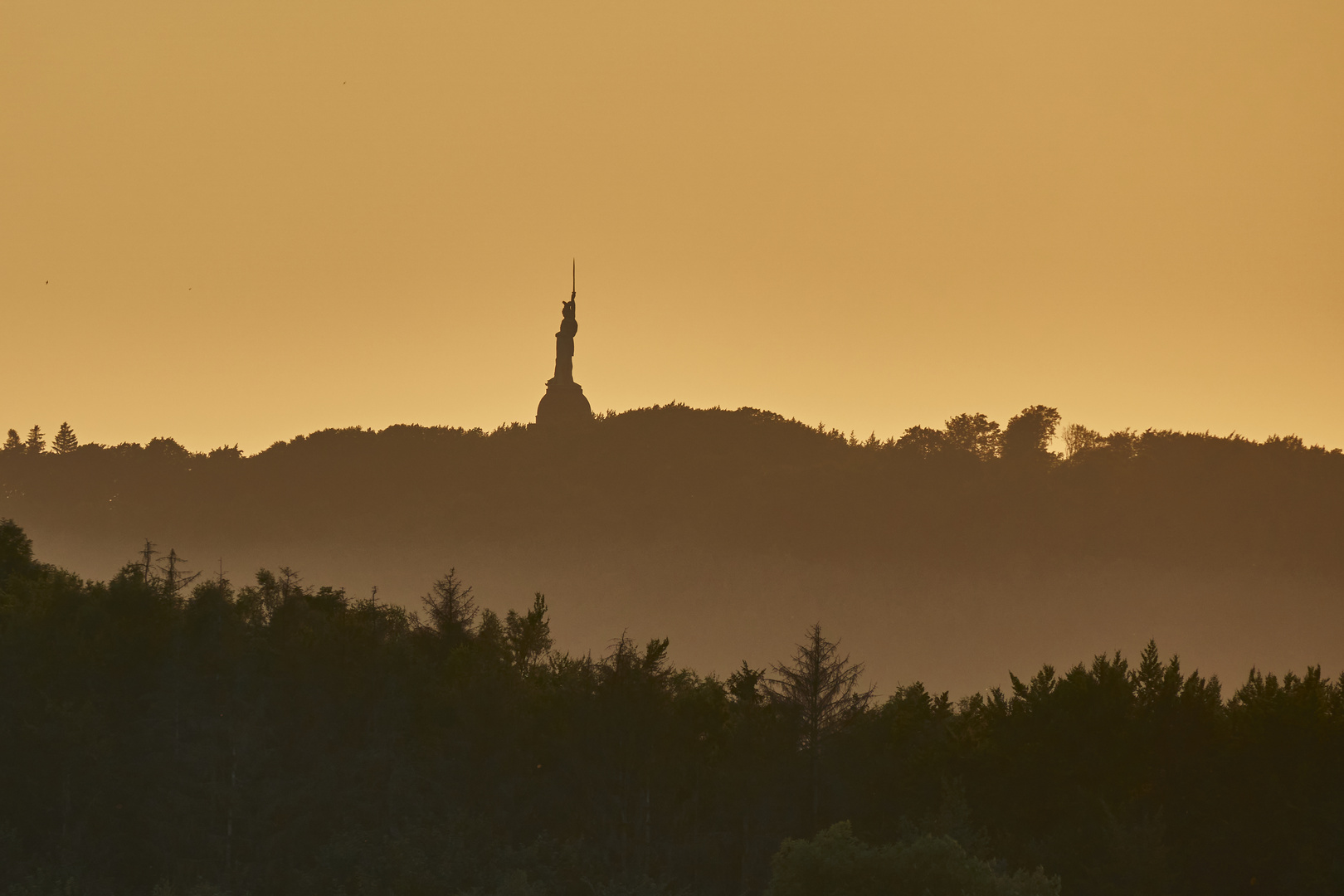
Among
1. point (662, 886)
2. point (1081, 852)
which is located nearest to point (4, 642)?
point (662, 886)

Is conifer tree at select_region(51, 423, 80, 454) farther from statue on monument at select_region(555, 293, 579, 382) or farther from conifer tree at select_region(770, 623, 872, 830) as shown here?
conifer tree at select_region(770, 623, 872, 830)

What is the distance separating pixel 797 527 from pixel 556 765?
109359 millimetres

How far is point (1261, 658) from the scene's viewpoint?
14262 centimetres

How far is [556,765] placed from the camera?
54.3m

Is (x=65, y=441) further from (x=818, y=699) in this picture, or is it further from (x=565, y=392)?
(x=818, y=699)

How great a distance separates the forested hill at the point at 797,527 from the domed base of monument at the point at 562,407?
296 centimetres

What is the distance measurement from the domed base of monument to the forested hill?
296 cm

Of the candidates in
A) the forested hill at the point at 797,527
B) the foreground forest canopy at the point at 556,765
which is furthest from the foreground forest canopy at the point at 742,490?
the foreground forest canopy at the point at 556,765

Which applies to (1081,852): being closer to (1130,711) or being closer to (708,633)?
(1130,711)

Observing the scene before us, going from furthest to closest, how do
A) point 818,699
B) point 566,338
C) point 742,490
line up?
point 742,490
point 566,338
point 818,699

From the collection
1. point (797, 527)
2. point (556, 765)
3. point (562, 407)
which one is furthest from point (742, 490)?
point (556, 765)

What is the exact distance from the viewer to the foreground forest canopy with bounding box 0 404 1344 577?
520 feet

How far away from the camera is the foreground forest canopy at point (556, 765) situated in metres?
47.3

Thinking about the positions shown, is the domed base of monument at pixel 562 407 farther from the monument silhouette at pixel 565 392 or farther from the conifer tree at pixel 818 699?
the conifer tree at pixel 818 699
